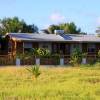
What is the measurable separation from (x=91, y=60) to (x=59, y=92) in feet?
95.2

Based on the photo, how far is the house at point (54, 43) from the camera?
4991 cm

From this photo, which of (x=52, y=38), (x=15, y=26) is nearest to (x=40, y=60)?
(x=52, y=38)

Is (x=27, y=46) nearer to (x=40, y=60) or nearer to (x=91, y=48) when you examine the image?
(x=40, y=60)

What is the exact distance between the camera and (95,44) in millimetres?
54000

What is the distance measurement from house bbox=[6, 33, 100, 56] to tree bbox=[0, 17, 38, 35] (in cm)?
2148

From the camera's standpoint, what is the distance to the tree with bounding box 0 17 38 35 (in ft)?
247

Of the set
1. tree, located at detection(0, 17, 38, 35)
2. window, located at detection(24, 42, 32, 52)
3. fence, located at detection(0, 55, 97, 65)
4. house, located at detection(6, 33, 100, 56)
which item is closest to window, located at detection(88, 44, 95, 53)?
house, located at detection(6, 33, 100, 56)

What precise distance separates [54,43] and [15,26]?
24407 millimetres

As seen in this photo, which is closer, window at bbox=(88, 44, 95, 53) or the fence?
the fence

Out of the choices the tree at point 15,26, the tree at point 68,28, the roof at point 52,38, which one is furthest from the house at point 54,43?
the tree at point 68,28

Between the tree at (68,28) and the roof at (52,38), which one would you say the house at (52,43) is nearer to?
the roof at (52,38)

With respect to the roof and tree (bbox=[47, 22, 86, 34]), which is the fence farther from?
tree (bbox=[47, 22, 86, 34])

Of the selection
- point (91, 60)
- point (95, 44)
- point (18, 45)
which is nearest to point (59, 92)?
point (91, 60)

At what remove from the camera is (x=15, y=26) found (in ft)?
247
